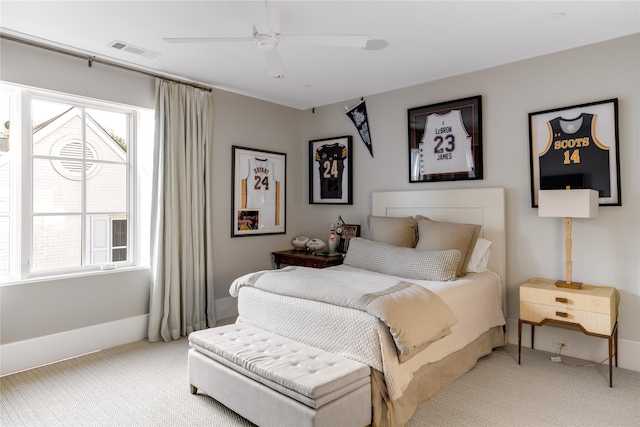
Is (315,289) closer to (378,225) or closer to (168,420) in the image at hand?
(168,420)

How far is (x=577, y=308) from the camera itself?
110 inches

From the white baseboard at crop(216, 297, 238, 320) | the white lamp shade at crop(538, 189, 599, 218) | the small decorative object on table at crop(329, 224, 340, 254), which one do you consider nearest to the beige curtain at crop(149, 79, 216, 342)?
the white baseboard at crop(216, 297, 238, 320)

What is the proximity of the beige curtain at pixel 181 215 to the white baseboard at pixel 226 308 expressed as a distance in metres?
0.18

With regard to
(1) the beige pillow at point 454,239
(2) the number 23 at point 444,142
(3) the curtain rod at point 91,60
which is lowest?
(1) the beige pillow at point 454,239

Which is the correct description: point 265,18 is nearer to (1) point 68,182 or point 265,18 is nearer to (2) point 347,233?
(1) point 68,182

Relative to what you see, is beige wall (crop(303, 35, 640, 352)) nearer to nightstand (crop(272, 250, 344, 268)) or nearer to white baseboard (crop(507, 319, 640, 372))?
white baseboard (crop(507, 319, 640, 372))

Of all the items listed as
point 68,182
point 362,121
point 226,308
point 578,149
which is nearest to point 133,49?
point 68,182

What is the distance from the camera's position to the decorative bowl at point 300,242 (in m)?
4.85

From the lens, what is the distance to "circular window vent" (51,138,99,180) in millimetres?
3334

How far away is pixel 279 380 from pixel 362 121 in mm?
3335

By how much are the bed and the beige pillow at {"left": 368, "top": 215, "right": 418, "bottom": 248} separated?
1 cm

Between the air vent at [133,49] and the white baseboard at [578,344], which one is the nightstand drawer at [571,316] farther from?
the air vent at [133,49]

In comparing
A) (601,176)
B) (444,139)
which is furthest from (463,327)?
(444,139)

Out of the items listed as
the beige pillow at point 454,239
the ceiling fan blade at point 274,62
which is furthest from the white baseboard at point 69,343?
the beige pillow at point 454,239
